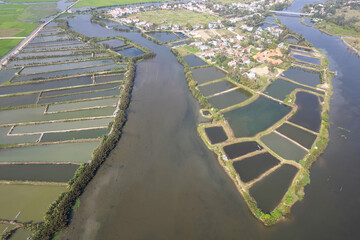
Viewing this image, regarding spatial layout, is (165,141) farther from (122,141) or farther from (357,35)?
(357,35)

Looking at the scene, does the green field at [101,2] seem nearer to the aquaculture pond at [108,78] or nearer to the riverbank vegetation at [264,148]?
the aquaculture pond at [108,78]

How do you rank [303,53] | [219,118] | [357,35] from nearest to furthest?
1. [219,118]
2. [303,53]
3. [357,35]

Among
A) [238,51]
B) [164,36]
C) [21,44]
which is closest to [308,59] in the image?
[238,51]

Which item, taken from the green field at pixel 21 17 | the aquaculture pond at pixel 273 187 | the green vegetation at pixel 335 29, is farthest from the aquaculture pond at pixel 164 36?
the green vegetation at pixel 335 29

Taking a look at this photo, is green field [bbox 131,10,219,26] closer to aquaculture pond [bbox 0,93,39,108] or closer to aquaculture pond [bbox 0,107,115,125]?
aquaculture pond [bbox 0,93,39,108]

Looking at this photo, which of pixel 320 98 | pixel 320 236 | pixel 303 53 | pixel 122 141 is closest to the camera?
pixel 320 236

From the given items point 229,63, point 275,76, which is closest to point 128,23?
point 229,63

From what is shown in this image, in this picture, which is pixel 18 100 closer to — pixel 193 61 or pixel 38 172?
pixel 38 172
